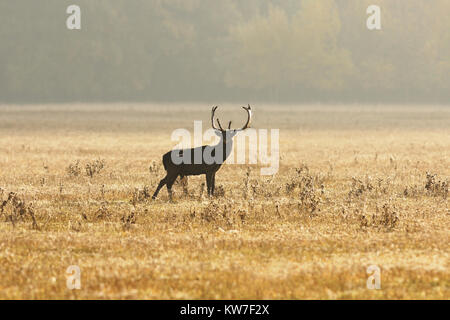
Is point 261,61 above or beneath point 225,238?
above

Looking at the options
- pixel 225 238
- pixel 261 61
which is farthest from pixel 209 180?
pixel 261 61

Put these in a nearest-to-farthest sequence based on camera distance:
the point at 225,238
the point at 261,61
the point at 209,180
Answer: the point at 225,238, the point at 209,180, the point at 261,61

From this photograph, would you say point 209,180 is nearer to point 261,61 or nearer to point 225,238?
point 225,238

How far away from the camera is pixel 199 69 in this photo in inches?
7702

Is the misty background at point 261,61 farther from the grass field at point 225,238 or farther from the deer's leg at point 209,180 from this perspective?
the deer's leg at point 209,180

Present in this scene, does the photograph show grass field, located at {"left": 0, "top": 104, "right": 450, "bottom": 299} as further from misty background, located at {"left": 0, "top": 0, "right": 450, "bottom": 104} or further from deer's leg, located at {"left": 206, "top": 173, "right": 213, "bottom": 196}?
misty background, located at {"left": 0, "top": 0, "right": 450, "bottom": 104}

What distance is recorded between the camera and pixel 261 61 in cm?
18062

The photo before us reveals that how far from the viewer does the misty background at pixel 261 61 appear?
169875mm

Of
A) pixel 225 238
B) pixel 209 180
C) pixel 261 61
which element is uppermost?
pixel 261 61

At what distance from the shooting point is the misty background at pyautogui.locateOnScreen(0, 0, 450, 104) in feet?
557

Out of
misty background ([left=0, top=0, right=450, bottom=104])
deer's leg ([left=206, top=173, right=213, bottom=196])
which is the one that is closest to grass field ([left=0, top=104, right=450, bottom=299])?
deer's leg ([left=206, top=173, right=213, bottom=196])

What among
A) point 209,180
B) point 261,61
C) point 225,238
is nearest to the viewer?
point 225,238

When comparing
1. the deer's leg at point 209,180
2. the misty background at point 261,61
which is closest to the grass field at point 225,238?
the deer's leg at point 209,180
